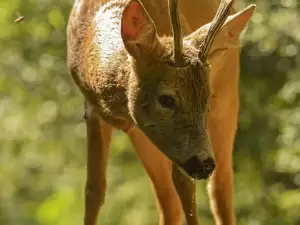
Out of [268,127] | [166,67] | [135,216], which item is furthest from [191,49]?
[268,127]

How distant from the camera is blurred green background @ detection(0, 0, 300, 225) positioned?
2.89 meters

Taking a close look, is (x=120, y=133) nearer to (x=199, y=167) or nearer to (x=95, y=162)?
(x=95, y=162)

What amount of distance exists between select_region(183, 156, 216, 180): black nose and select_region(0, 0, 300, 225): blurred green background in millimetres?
1790

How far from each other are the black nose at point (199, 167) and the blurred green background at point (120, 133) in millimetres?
1790

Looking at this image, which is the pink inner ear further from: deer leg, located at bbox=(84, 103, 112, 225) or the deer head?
deer leg, located at bbox=(84, 103, 112, 225)

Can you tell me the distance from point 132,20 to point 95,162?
45cm

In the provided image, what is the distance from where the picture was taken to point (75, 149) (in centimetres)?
337

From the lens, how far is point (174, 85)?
1.07 metres

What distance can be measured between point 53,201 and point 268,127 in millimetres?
1156

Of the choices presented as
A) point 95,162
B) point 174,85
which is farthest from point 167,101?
point 95,162

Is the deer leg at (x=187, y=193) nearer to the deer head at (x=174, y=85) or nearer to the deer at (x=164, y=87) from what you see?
the deer at (x=164, y=87)

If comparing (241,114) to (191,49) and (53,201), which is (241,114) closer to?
(53,201)

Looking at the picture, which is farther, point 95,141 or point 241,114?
point 241,114

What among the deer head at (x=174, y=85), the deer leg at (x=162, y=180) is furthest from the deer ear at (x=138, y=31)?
the deer leg at (x=162, y=180)
